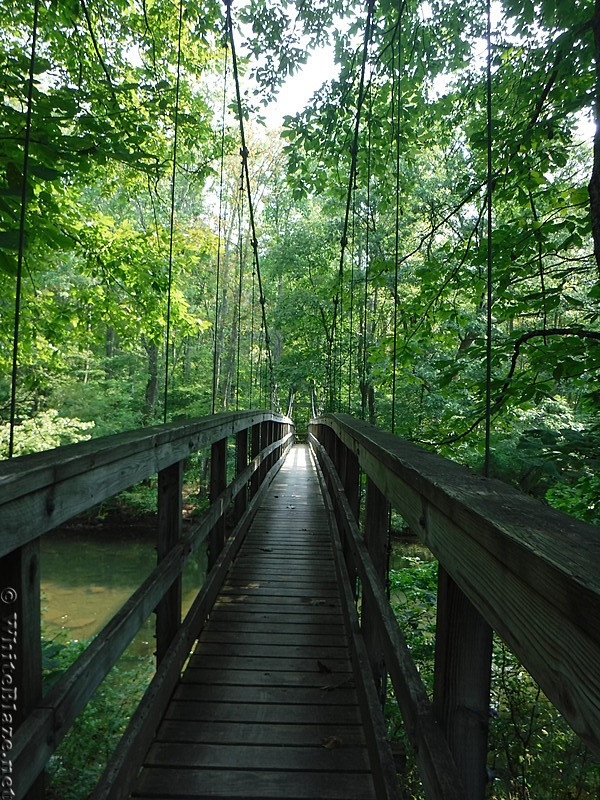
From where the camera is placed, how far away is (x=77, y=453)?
1.20 m

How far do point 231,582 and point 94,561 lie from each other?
462 inches

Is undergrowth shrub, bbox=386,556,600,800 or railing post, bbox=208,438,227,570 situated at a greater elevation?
railing post, bbox=208,438,227,570

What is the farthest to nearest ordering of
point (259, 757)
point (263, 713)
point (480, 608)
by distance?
point (263, 713) → point (259, 757) → point (480, 608)

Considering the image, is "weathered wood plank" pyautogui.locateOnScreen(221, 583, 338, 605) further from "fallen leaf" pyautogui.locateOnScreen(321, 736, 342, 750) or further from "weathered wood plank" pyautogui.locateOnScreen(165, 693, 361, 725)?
"fallen leaf" pyautogui.locateOnScreen(321, 736, 342, 750)

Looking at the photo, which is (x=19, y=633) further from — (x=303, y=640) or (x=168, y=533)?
(x=303, y=640)

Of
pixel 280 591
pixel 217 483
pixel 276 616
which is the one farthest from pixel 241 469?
pixel 276 616

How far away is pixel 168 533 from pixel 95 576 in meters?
12.0

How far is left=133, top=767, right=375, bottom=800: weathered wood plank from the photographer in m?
1.56

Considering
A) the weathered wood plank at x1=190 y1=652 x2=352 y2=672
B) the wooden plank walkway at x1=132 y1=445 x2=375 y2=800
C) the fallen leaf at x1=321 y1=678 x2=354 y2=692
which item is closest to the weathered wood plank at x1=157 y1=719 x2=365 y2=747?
the wooden plank walkway at x1=132 y1=445 x2=375 y2=800

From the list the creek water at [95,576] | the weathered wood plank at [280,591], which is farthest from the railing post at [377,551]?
the creek water at [95,576]

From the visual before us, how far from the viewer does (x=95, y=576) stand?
12383 millimetres

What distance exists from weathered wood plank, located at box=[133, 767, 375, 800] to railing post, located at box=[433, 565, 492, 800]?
0.77m

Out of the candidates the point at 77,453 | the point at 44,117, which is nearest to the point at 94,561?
the point at 44,117

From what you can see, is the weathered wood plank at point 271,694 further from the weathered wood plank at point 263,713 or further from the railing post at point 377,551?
the railing post at point 377,551
